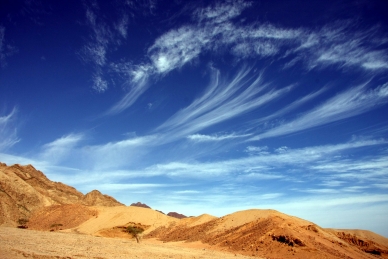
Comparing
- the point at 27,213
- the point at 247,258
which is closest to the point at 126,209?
the point at 27,213

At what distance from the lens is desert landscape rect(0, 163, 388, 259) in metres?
19.4

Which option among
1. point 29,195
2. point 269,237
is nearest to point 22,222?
point 29,195

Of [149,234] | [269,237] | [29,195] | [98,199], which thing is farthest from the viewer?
[98,199]

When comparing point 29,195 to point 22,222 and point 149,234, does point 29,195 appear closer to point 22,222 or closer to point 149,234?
point 22,222

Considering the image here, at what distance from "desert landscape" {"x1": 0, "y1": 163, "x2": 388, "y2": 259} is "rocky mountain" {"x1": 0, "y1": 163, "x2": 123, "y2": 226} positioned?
21cm

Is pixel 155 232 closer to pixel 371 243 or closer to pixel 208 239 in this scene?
pixel 208 239

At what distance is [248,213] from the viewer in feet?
114

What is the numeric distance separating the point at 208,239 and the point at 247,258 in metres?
9.47

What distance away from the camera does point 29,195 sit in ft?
194

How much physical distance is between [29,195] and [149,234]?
1420 inches

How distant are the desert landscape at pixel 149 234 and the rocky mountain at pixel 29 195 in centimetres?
21

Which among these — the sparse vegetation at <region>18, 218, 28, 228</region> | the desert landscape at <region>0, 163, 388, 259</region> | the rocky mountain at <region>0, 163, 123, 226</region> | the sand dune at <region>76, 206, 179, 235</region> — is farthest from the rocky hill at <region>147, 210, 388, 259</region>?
the rocky mountain at <region>0, 163, 123, 226</region>

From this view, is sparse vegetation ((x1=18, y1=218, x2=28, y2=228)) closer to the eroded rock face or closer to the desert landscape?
the desert landscape

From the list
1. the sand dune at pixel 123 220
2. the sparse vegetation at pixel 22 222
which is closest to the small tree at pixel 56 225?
the sand dune at pixel 123 220
